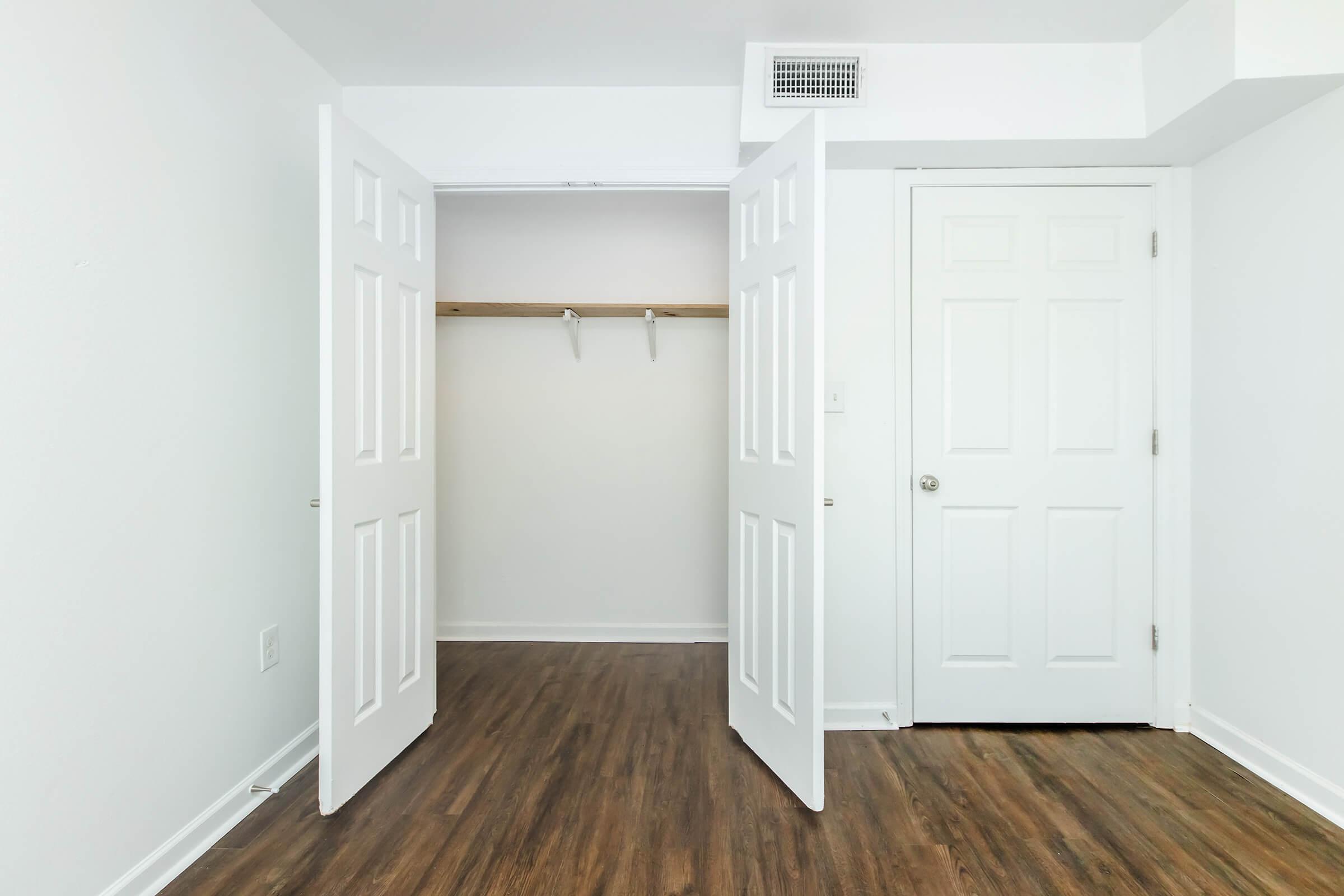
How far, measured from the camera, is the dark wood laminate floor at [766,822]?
1.70m

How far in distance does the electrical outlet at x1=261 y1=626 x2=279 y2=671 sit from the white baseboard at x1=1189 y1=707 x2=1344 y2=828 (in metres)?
3.18

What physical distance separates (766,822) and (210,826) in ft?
5.02

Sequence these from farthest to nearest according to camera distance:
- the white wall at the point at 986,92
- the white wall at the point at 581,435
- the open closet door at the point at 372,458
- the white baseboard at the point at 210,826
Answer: the white wall at the point at 581,435
the white wall at the point at 986,92
the open closet door at the point at 372,458
the white baseboard at the point at 210,826

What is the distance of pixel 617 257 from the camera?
12.1 ft

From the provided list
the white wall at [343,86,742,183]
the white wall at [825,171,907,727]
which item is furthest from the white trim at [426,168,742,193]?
the white wall at [825,171,907,727]

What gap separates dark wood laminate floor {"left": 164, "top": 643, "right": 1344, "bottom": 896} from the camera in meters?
1.70

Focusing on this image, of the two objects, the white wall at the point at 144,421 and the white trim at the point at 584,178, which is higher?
the white trim at the point at 584,178

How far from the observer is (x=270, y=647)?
7.11 ft

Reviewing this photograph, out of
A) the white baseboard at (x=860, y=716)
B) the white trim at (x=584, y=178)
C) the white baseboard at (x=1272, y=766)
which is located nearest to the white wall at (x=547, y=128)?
the white trim at (x=584, y=178)

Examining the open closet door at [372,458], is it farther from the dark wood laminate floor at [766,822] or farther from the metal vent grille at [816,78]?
the metal vent grille at [816,78]

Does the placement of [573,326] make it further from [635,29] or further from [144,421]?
[144,421]

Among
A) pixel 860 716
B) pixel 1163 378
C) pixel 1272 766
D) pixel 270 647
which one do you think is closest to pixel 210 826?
pixel 270 647

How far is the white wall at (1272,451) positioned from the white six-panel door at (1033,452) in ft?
0.60

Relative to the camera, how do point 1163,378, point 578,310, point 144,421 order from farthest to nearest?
1. point 578,310
2. point 1163,378
3. point 144,421
